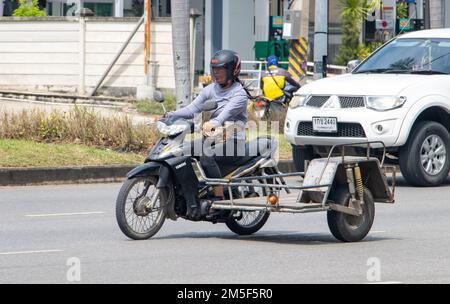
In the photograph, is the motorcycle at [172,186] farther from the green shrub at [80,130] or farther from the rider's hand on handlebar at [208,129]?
the green shrub at [80,130]

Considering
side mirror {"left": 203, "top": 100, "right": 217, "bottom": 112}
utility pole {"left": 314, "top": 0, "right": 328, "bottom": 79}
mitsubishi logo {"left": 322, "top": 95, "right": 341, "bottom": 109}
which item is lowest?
mitsubishi logo {"left": 322, "top": 95, "right": 341, "bottom": 109}

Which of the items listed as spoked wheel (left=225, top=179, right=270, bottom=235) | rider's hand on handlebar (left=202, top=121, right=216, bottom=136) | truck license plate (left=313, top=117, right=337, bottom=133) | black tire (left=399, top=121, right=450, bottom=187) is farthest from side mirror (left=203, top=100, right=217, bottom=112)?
black tire (left=399, top=121, right=450, bottom=187)

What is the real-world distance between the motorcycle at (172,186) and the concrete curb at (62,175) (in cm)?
601

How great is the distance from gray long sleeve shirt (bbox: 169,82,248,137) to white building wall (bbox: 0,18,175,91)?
14892 millimetres

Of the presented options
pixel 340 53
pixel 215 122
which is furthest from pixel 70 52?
pixel 215 122

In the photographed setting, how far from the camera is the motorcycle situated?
34.2ft

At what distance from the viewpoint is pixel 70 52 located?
27.4m

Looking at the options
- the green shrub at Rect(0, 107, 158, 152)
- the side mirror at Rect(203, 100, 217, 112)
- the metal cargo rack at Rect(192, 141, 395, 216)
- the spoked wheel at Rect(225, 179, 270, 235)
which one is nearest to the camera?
the metal cargo rack at Rect(192, 141, 395, 216)

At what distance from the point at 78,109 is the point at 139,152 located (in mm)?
1406

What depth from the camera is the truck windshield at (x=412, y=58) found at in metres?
16.5

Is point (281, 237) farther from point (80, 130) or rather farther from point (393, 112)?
point (80, 130)

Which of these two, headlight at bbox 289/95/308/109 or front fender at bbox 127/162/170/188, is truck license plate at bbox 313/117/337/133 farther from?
front fender at bbox 127/162/170/188

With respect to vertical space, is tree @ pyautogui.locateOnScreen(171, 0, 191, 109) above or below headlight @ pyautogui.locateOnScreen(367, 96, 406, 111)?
above

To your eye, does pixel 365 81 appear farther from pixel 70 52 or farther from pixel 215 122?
pixel 70 52
